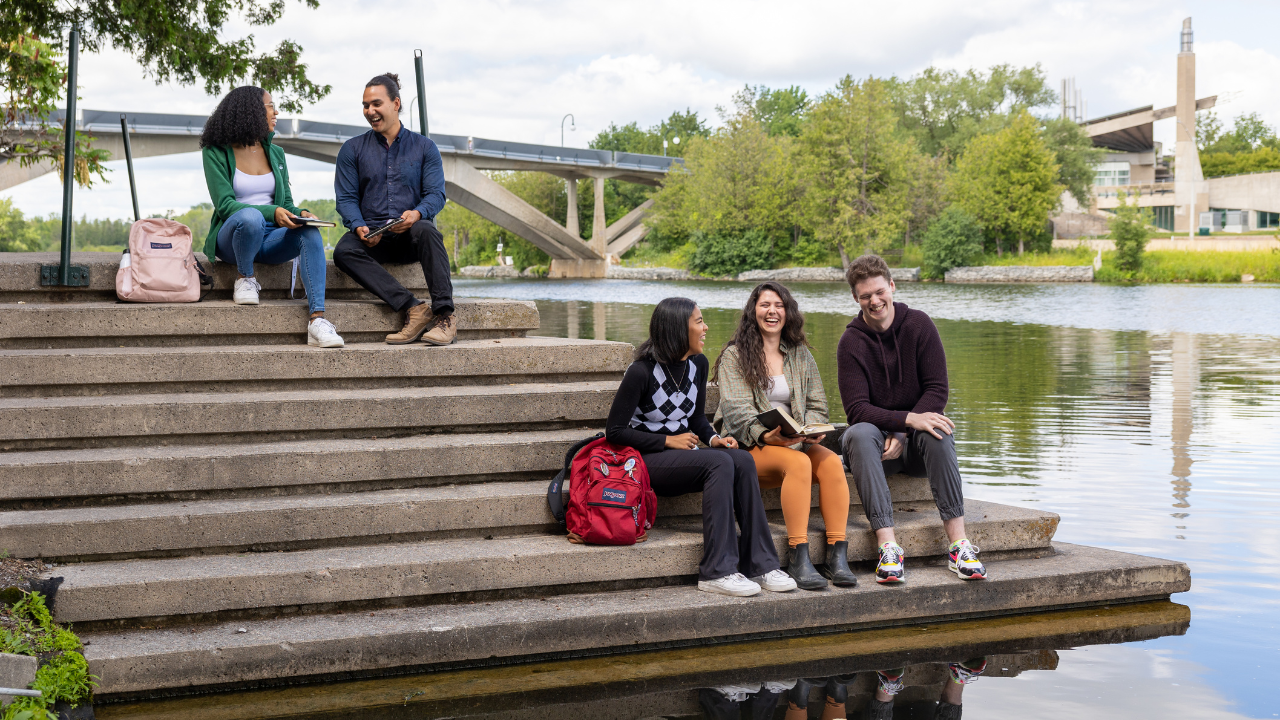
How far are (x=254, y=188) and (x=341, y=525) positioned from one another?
2.54m

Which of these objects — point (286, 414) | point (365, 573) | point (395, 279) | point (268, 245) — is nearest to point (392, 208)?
point (395, 279)

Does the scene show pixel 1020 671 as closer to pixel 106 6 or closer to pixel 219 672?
pixel 219 672

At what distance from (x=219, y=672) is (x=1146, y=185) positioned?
83.2 m

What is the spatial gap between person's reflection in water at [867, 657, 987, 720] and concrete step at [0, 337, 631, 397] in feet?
7.92

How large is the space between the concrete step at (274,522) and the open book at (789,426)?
1.02m

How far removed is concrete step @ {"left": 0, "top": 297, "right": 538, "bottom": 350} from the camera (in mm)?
5195

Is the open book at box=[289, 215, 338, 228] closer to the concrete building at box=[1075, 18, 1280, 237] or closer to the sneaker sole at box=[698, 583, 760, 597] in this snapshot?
the sneaker sole at box=[698, 583, 760, 597]

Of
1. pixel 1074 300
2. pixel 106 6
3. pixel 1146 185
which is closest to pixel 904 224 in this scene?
pixel 1074 300

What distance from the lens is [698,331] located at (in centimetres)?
445

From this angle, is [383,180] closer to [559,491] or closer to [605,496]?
[559,491]

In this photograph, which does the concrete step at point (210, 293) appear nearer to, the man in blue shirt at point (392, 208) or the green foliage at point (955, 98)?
the man in blue shirt at point (392, 208)

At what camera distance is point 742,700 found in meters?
3.47

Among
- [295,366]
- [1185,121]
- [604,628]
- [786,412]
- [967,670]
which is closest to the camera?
[967,670]

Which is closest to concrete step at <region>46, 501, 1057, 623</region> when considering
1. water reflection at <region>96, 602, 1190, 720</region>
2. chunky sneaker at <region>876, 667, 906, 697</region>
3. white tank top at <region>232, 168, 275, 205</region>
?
water reflection at <region>96, 602, 1190, 720</region>
